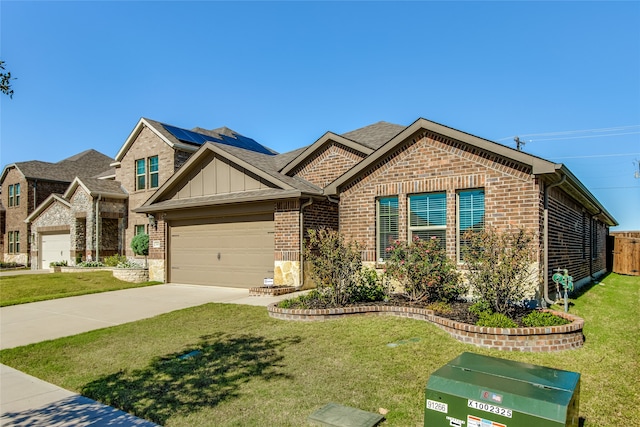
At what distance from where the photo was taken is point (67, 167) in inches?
1324

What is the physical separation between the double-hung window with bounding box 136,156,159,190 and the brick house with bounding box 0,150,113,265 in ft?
38.7

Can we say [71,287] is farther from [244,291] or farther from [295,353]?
[295,353]

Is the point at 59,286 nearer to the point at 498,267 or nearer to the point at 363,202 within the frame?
the point at 363,202

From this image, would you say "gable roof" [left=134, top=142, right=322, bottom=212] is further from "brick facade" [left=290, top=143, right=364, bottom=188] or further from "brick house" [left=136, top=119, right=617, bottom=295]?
"brick facade" [left=290, top=143, right=364, bottom=188]

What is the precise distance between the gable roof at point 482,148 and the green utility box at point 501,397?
22.3 feet

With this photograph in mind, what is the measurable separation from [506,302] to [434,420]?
16.5 ft

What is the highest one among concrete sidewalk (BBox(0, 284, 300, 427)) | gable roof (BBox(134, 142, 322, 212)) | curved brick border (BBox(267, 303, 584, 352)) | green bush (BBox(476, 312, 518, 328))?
gable roof (BBox(134, 142, 322, 212))

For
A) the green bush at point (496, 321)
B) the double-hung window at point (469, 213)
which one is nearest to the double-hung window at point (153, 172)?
the double-hung window at point (469, 213)

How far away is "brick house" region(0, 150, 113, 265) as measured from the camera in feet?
101

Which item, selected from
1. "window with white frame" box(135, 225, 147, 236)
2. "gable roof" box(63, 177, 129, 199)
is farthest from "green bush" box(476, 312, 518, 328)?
"gable roof" box(63, 177, 129, 199)

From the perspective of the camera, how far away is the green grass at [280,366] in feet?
15.8

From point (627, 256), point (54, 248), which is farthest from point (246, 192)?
point (627, 256)

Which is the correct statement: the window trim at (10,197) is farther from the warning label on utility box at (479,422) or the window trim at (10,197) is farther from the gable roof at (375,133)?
the warning label on utility box at (479,422)

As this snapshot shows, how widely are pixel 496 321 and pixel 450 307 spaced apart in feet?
5.20
